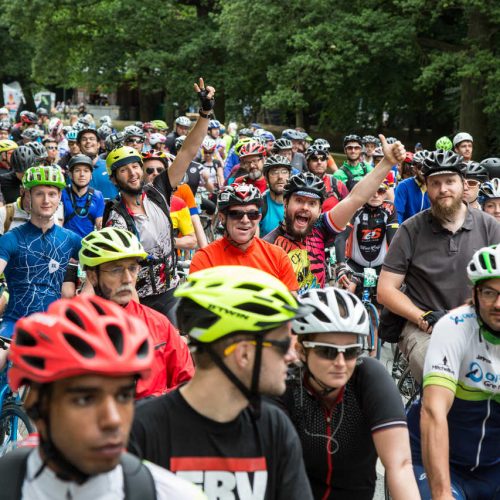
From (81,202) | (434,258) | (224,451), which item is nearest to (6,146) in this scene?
(81,202)

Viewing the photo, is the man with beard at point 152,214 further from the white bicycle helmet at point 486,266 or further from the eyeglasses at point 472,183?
the eyeglasses at point 472,183

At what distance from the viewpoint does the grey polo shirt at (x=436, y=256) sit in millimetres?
5734

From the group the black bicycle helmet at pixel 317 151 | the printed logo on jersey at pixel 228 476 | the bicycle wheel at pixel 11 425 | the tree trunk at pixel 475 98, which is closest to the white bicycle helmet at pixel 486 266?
the printed logo on jersey at pixel 228 476

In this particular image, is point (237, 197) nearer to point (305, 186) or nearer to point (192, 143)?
point (305, 186)

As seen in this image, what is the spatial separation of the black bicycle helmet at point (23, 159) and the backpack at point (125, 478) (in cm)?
792

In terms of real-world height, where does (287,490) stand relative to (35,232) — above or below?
below

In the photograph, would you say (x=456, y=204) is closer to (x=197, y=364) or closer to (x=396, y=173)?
(x=197, y=364)

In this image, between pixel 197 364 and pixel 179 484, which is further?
pixel 197 364

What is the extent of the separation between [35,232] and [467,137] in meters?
9.54

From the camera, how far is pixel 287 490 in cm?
307

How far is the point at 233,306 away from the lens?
120 inches

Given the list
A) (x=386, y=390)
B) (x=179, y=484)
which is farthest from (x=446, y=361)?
(x=179, y=484)

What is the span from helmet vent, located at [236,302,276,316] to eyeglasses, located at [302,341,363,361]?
957 millimetres

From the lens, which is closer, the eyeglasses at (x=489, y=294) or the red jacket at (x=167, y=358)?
the eyeglasses at (x=489, y=294)
